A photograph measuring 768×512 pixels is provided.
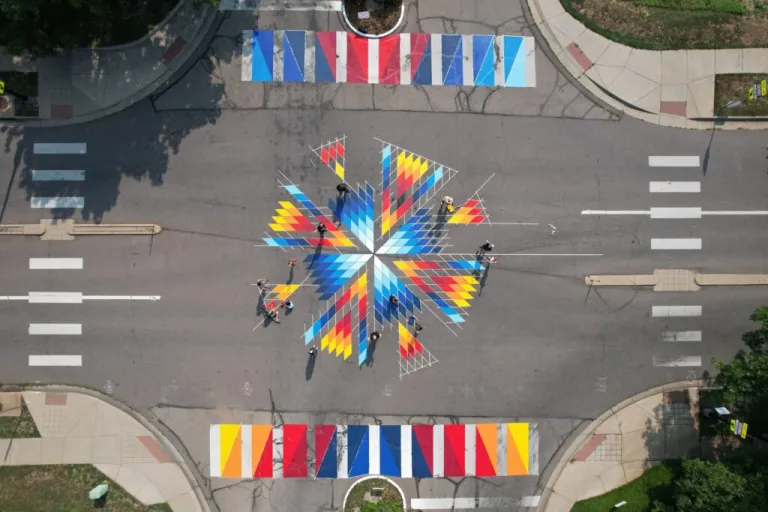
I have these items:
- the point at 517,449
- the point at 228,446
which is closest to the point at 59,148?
the point at 228,446

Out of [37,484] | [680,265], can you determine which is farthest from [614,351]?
[37,484]

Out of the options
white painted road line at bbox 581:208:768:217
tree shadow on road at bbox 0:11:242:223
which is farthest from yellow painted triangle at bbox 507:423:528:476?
tree shadow on road at bbox 0:11:242:223

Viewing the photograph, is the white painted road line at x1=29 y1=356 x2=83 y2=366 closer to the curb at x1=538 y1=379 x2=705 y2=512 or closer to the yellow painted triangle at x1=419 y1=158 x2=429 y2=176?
the yellow painted triangle at x1=419 y1=158 x2=429 y2=176

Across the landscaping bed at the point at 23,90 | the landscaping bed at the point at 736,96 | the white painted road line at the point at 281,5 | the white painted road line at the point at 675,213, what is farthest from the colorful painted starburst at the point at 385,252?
the landscaping bed at the point at 736,96

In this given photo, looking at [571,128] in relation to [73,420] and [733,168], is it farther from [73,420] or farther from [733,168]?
[73,420]

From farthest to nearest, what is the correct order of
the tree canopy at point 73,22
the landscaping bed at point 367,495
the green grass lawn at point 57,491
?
the landscaping bed at point 367,495, the green grass lawn at point 57,491, the tree canopy at point 73,22

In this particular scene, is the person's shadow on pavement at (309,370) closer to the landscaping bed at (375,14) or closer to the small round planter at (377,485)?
the small round planter at (377,485)
